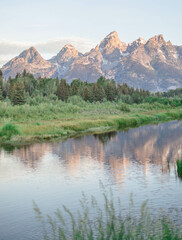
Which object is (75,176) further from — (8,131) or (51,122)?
(51,122)

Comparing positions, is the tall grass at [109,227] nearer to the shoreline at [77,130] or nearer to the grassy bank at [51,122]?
the shoreline at [77,130]

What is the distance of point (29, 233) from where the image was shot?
44.1ft

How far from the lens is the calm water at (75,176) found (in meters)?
16.3

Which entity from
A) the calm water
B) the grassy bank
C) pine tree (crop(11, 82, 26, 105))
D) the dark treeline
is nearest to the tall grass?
the calm water

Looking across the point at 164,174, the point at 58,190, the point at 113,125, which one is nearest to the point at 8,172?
the point at 58,190

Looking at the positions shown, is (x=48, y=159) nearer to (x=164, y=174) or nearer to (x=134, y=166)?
(x=134, y=166)

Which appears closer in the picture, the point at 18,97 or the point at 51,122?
the point at 51,122

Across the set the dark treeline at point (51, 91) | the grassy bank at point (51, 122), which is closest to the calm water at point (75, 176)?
the grassy bank at point (51, 122)

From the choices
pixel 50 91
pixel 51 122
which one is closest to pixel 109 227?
pixel 51 122

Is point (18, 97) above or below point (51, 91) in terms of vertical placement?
below

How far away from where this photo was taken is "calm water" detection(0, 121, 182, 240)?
16297 mm

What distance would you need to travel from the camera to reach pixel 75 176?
22969mm

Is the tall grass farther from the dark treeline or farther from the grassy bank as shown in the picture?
the dark treeline

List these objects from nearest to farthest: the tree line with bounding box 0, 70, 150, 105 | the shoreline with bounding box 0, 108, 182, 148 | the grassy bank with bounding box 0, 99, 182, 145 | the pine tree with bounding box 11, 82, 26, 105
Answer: the shoreline with bounding box 0, 108, 182, 148 < the grassy bank with bounding box 0, 99, 182, 145 < the pine tree with bounding box 11, 82, 26, 105 < the tree line with bounding box 0, 70, 150, 105
